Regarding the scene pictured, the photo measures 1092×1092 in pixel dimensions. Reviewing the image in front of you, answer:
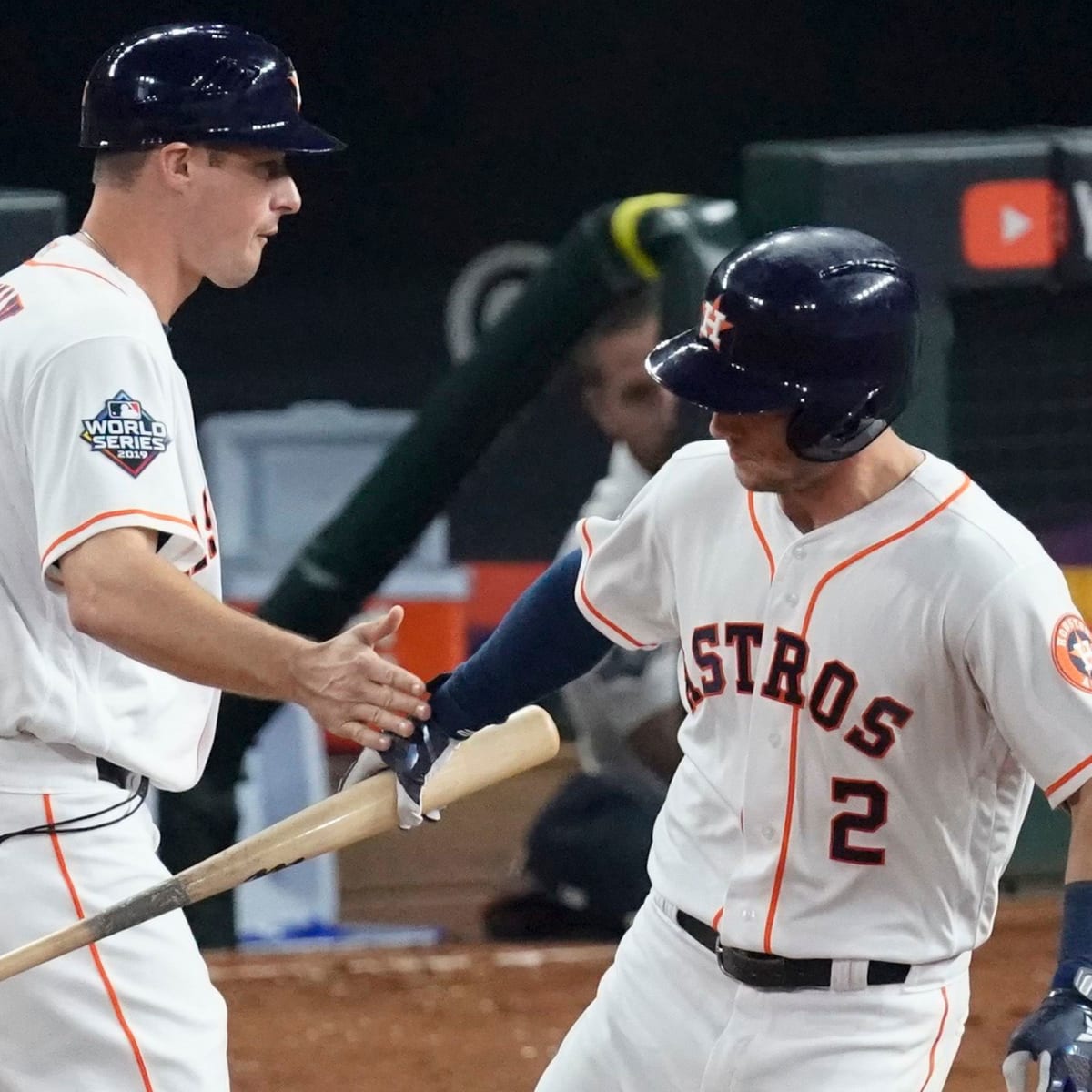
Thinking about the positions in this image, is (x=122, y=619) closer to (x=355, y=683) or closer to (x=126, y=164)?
(x=355, y=683)

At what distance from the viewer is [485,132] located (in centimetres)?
712

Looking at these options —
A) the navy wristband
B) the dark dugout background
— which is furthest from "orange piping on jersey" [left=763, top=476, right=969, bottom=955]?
the dark dugout background

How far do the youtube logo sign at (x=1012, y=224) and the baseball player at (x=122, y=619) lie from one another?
A: 2.59 meters

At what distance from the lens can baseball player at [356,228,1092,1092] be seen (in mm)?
2186

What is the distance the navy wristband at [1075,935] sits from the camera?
6.82ft

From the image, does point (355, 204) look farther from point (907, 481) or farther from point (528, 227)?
point (907, 481)

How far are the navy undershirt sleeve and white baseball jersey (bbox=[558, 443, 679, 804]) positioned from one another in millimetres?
2071

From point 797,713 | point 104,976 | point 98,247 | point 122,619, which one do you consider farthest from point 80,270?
point 797,713

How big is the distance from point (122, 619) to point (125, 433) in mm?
200

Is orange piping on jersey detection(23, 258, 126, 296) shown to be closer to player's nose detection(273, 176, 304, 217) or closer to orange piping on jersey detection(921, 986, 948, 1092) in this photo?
player's nose detection(273, 176, 304, 217)

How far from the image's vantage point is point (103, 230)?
Answer: 2.52m

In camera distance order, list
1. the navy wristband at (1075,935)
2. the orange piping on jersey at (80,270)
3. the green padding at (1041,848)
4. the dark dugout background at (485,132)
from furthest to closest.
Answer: the dark dugout background at (485,132) < the green padding at (1041,848) < the orange piping on jersey at (80,270) < the navy wristband at (1075,935)

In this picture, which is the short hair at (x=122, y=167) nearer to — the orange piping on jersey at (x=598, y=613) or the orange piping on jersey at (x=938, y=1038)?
the orange piping on jersey at (x=598, y=613)

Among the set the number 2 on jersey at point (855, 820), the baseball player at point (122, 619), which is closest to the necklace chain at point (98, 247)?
the baseball player at point (122, 619)
